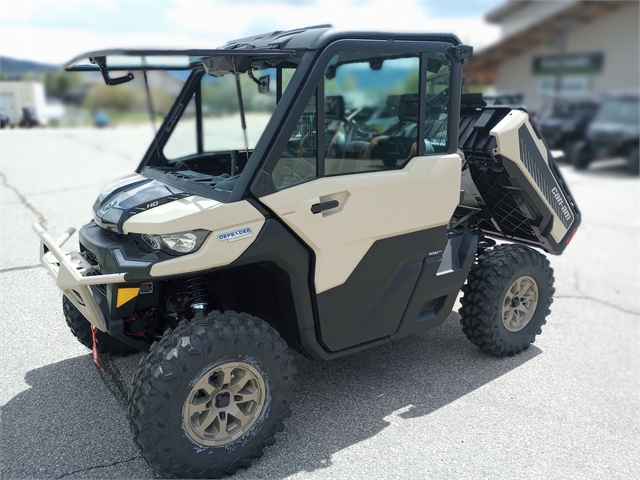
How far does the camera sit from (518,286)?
4.32 m

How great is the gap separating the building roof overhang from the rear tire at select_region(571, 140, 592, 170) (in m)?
7.16

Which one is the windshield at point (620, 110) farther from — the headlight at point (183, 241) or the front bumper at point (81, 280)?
the front bumper at point (81, 280)

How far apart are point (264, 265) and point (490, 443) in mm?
1715

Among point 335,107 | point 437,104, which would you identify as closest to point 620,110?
point 335,107

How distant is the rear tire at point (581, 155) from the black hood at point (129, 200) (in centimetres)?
1440

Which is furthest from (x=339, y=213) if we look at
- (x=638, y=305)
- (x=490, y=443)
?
(x=638, y=305)

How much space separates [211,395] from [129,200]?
1129 mm

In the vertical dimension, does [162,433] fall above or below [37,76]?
below

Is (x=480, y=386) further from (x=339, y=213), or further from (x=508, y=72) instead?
(x=508, y=72)

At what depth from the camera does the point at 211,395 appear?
2.92m

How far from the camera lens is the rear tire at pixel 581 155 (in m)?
15.3

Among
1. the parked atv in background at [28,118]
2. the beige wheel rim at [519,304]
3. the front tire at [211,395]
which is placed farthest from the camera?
the parked atv in background at [28,118]

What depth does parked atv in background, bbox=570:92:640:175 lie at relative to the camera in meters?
14.8

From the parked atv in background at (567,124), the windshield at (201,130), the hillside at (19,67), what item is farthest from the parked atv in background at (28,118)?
the parked atv in background at (567,124)
